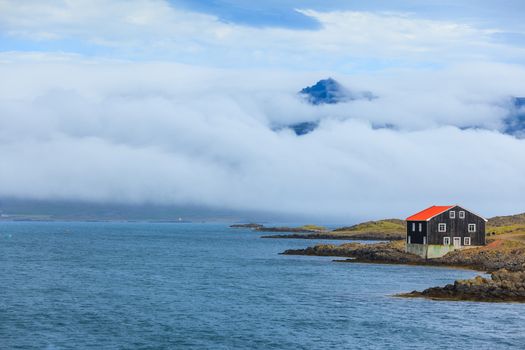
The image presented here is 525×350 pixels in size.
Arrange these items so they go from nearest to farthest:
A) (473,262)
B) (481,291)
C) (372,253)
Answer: (481,291) → (473,262) → (372,253)

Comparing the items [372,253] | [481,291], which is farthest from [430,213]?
[481,291]

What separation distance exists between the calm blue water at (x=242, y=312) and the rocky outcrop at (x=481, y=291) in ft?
8.04

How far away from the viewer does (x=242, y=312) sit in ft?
215

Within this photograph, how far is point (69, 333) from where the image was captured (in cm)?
5481

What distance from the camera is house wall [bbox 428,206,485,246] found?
116688 millimetres

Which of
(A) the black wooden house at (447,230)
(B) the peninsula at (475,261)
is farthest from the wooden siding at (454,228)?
(B) the peninsula at (475,261)

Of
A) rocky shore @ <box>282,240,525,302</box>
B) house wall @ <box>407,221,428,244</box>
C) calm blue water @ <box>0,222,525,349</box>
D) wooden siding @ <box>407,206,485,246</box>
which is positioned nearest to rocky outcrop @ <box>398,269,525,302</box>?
rocky shore @ <box>282,240,525,302</box>

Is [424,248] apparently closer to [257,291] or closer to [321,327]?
[257,291]

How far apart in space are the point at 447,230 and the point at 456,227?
1.72m

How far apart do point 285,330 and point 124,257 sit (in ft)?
283

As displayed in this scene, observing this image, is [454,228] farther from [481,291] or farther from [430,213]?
[481,291]

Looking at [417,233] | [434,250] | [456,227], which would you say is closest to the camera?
[434,250]

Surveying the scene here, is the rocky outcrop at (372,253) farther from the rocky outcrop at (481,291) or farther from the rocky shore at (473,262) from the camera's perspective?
the rocky outcrop at (481,291)

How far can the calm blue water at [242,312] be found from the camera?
52.7 m
